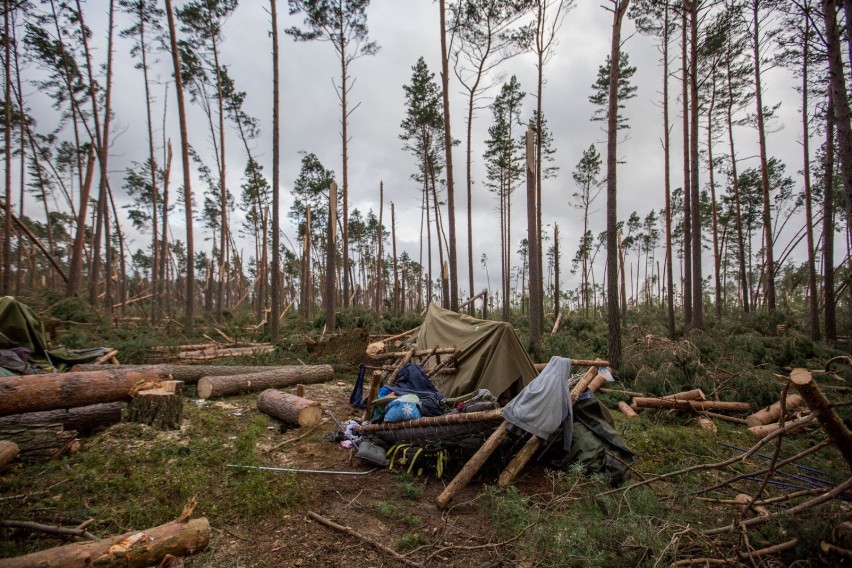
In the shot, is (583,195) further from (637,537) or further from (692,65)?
(637,537)

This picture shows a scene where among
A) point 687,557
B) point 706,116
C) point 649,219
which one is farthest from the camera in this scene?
point 649,219

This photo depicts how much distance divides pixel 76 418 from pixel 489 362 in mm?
5835

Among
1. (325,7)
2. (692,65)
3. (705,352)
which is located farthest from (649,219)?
(325,7)

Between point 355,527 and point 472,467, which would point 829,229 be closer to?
point 472,467

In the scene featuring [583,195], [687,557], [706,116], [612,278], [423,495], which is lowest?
[423,495]

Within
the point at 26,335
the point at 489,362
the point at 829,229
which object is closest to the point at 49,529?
the point at 26,335

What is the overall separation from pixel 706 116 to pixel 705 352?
1248cm

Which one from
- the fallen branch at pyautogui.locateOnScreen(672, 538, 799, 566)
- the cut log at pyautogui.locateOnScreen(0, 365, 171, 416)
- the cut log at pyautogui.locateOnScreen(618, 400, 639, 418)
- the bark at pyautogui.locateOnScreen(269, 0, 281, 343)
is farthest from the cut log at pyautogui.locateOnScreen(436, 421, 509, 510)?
the bark at pyautogui.locateOnScreen(269, 0, 281, 343)

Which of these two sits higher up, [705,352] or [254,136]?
[254,136]

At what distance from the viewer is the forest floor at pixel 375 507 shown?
2.81 m

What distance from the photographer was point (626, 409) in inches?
301

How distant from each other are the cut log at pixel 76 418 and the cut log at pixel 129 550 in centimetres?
257

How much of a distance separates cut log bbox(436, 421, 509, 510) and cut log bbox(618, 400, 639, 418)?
4077 millimetres

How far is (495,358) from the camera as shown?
711 centimetres
